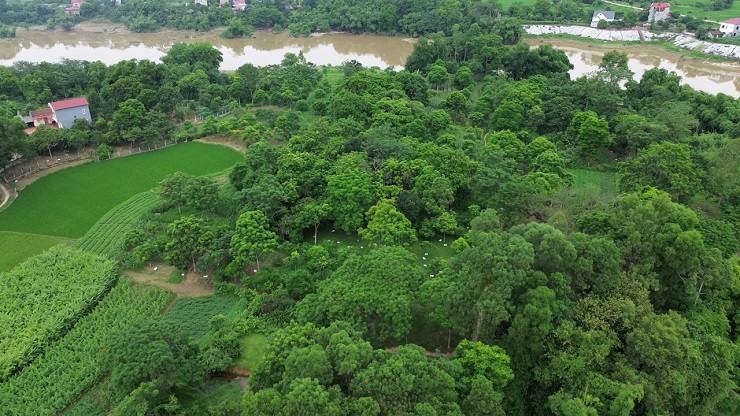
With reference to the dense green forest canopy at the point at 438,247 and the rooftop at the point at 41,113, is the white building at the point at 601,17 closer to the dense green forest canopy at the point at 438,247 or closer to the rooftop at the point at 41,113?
the dense green forest canopy at the point at 438,247

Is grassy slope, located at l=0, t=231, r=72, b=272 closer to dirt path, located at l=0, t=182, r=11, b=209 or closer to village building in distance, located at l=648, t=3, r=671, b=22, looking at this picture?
dirt path, located at l=0, t=182, r=11, b=209

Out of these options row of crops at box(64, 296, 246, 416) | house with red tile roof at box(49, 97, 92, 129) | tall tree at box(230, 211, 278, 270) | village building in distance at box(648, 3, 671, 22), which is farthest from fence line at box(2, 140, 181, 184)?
village building in distance at box(648, 3, 671, 22)

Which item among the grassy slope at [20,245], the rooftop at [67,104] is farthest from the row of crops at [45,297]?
the rooftop at [67,104]

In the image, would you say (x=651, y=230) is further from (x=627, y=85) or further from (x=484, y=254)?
(x=627, y=85)

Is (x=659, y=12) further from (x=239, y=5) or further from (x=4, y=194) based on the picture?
(x=4, y=194)

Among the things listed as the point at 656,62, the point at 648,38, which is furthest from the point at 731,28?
the point at 656,62

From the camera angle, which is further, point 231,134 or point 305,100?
point 305,100

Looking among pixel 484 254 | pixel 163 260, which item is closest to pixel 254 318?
pixel 163 260
